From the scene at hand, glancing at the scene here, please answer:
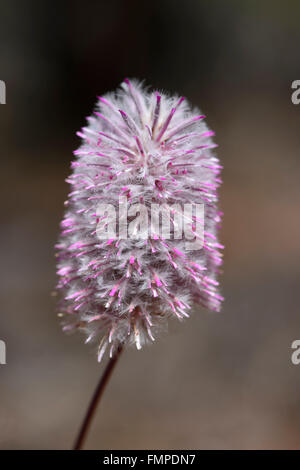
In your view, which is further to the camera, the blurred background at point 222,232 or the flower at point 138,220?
the blurred background at point 222,232

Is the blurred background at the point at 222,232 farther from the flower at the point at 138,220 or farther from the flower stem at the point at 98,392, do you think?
the flower at the point at 138,220

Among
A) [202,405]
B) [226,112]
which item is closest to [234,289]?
[202,405]

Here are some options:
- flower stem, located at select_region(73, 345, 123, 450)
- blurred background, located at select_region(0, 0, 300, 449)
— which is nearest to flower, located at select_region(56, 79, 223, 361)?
Result: flower stem, located at select_region(73, 345, 123, 450)

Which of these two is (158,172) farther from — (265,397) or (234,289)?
(234,289)

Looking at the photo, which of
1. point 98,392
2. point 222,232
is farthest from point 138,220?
point 222,232

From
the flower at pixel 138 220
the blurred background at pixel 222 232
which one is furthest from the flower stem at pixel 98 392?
the blurred background at pixel 222 232

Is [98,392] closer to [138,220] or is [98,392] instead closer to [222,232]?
[138,220]
